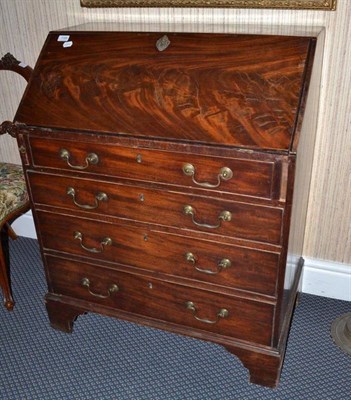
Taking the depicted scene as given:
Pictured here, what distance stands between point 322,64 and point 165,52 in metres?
0.63

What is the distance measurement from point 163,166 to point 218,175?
195 mm

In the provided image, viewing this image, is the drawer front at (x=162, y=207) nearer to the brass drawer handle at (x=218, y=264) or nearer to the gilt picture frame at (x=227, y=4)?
the brass drawer handle at (x=218, y=264)

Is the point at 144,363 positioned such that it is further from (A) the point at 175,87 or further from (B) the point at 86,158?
(A) the point at 175,87

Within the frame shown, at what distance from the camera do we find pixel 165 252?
179cm

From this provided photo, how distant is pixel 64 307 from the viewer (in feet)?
6.95

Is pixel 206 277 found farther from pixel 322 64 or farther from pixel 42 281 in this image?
pixel 42 281

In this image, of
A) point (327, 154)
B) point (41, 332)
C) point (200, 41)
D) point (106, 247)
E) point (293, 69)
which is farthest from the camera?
point (41, 332)

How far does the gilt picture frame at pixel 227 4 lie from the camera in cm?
178

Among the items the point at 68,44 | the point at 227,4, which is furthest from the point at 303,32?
the point at 68,44

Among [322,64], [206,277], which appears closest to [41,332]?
[206,277]

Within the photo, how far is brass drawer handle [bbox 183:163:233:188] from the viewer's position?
1505 mm

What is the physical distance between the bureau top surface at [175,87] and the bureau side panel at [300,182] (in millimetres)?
96

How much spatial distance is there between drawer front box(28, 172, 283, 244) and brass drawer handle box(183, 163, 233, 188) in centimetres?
6

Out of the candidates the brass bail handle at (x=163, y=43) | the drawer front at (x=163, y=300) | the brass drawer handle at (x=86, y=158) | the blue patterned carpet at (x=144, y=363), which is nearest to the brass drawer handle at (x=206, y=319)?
the drawer front at (x=163, y=300)
